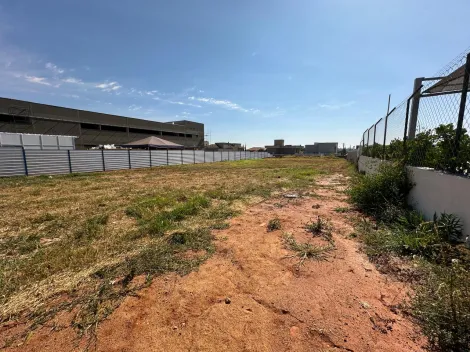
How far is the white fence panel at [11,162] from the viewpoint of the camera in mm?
10016

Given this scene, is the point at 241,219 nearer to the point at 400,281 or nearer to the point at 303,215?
the point at 303,215

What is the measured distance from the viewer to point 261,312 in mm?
1623

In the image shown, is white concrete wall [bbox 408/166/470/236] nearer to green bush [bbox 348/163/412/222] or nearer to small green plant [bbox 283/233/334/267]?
green bush [bbox 348/163/412/222]

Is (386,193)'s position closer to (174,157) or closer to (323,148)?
(174,157)

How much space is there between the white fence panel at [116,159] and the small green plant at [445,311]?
54.2ft

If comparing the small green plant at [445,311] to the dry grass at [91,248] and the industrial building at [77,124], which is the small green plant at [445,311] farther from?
the industrial building at [77,124]

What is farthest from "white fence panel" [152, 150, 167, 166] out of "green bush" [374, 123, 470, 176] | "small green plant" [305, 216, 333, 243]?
"green bush" [374, 123, 470, 176]

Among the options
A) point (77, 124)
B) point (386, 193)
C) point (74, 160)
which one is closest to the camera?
point (386, 193)

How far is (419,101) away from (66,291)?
19.2 ft

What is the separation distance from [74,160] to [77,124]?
74.5 ft

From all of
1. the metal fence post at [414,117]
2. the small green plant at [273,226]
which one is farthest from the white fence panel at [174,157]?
the metal fence post at [414,117]

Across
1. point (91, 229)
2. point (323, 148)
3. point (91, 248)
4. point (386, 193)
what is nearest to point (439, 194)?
point (386, 193)

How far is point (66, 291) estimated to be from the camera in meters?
1.91

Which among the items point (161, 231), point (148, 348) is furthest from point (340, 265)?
point (161, 231)
